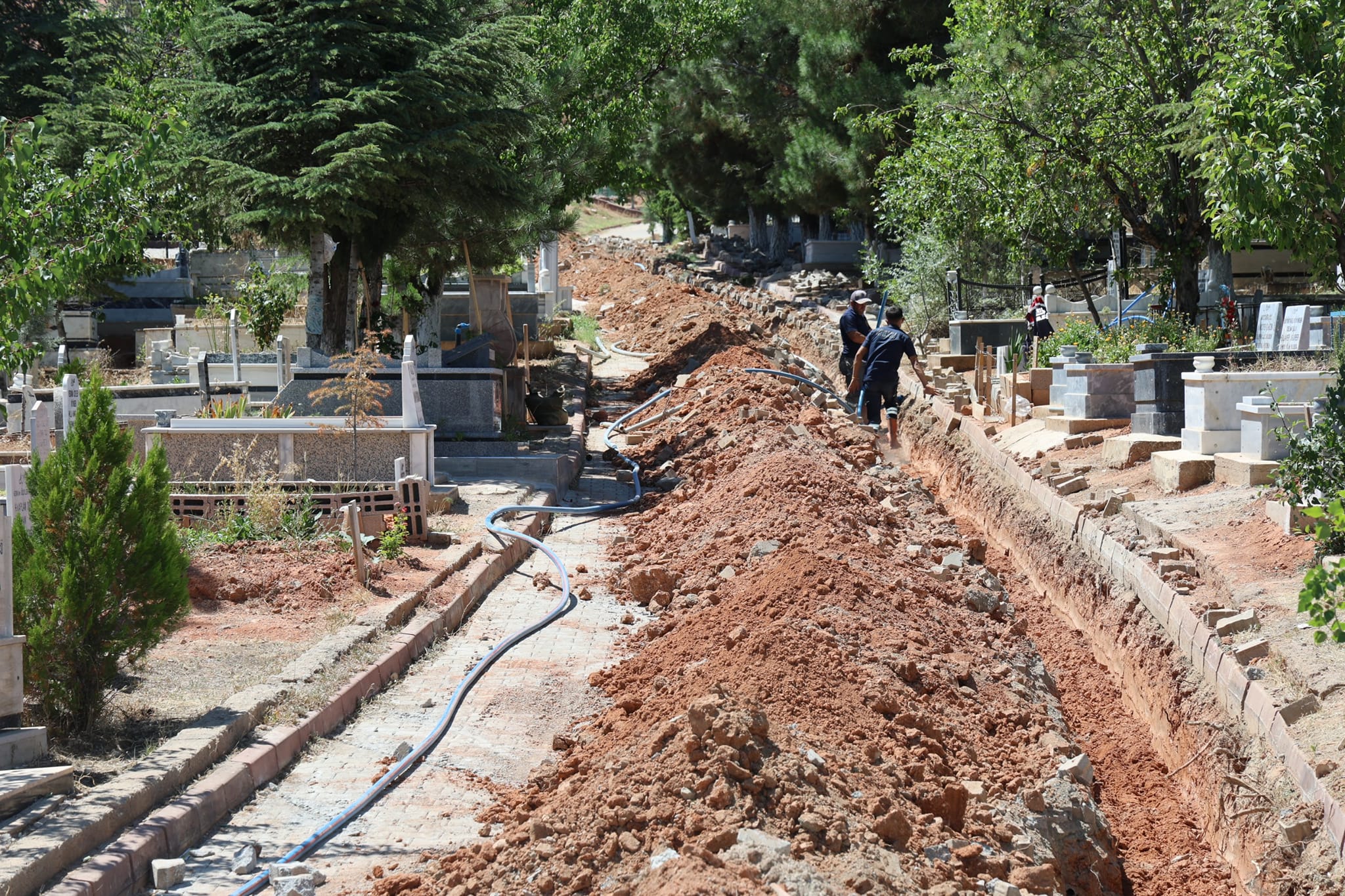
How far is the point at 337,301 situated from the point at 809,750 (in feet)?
48.6

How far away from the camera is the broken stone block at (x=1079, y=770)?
6602mm

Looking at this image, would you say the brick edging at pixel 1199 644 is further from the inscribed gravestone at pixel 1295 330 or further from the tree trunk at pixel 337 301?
the tree trunk at pixel 337 301

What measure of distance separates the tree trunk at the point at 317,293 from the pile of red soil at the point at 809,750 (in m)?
9.92

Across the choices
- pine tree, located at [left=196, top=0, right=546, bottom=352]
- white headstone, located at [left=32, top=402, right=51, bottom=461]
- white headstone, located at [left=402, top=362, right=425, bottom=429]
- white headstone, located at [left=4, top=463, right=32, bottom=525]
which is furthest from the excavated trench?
pine tree, located at [left=196, top=0, right=546, bottom=352]

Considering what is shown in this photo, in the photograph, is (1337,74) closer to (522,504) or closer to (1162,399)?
(1162,399)

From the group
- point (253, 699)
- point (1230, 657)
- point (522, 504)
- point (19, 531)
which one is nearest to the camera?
point (19, 531)

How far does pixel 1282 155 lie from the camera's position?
9.19 meters

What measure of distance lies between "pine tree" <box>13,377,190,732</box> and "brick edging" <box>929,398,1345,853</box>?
19.7 ft

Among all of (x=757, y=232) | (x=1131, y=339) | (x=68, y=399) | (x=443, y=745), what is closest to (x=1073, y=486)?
(x=1131, y=339)

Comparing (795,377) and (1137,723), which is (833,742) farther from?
(795,377)

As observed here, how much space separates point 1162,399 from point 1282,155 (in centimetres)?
448

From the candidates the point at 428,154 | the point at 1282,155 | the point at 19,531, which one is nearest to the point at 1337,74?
the point at 1282,155

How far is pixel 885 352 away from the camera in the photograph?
16.0 m

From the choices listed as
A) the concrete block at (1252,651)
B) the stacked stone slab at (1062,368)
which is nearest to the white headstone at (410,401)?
the stacked stone slab at (1062,368)
